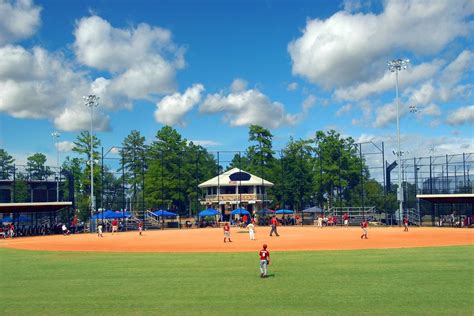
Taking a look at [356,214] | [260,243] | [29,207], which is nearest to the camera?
[260,243]

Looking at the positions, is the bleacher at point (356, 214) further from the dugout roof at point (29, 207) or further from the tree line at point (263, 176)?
the dugout roof at point (29, 207)

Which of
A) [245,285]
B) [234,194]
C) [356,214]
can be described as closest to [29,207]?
[234,194]

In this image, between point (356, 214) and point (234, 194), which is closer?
point (356, 214)

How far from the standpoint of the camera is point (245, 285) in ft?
54.6

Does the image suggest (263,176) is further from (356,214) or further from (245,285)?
(245,285)

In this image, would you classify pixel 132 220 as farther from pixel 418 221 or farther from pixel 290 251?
pixel 290 251

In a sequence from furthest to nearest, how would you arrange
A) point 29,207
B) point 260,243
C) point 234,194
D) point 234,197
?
point 234,194 → point 234,197 → point 29,207 → point 260,243

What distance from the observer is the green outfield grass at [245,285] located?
1332 cm

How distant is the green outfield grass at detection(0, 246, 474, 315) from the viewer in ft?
43.7

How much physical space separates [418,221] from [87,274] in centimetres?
5054

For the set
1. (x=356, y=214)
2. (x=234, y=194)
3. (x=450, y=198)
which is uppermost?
(x=234, y=194)

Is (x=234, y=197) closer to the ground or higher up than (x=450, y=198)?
higher up

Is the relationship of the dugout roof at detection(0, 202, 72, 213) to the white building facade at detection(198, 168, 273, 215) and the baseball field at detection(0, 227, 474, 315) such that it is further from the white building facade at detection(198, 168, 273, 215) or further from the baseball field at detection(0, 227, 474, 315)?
the white building facade at detection(198, 168, 273, 215)

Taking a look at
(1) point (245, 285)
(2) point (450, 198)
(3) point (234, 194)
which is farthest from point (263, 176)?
(1) point (245, 285)
